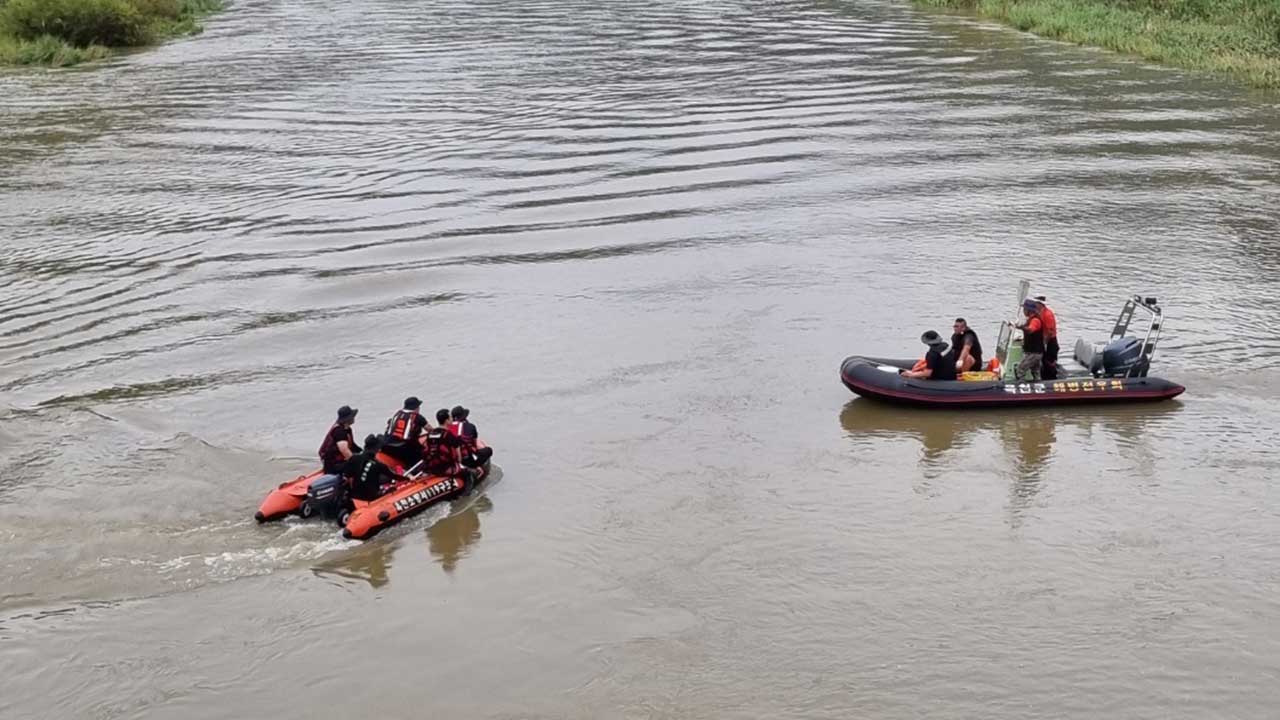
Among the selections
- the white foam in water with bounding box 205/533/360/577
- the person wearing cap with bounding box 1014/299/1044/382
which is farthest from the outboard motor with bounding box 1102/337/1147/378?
the white foam in water with bounding box 205/533/360/577

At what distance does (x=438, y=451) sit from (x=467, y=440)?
0.34 m

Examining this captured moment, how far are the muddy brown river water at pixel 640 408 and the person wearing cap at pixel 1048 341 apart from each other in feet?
1.76

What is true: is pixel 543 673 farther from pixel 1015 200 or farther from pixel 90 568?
pixel 1015 200

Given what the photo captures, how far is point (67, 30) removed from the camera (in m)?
47.8

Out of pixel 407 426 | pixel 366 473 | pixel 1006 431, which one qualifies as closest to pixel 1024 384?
pixel 1006 431

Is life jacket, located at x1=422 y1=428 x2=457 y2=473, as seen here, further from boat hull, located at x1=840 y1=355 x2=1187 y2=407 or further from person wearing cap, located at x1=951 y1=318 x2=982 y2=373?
person wearing cap, located at x1=951 y1=318 x2=982 y2=373

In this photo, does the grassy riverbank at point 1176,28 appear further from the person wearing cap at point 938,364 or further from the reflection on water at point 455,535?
the reflection on water at point 455,535

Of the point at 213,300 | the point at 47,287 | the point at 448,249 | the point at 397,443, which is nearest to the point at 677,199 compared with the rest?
the point at 448,249

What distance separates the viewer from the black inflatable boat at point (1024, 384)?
17438 millimetres

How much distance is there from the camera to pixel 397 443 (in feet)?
49.2

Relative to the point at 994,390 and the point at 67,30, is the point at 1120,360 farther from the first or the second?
the point at 67,30

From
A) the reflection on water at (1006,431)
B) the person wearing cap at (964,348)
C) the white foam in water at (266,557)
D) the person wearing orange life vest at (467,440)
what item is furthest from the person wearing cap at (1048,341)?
the white foam in water at (266,557)

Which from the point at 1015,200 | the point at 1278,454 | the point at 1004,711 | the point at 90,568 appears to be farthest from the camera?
the point at 1015,200

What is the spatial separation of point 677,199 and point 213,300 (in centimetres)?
994
